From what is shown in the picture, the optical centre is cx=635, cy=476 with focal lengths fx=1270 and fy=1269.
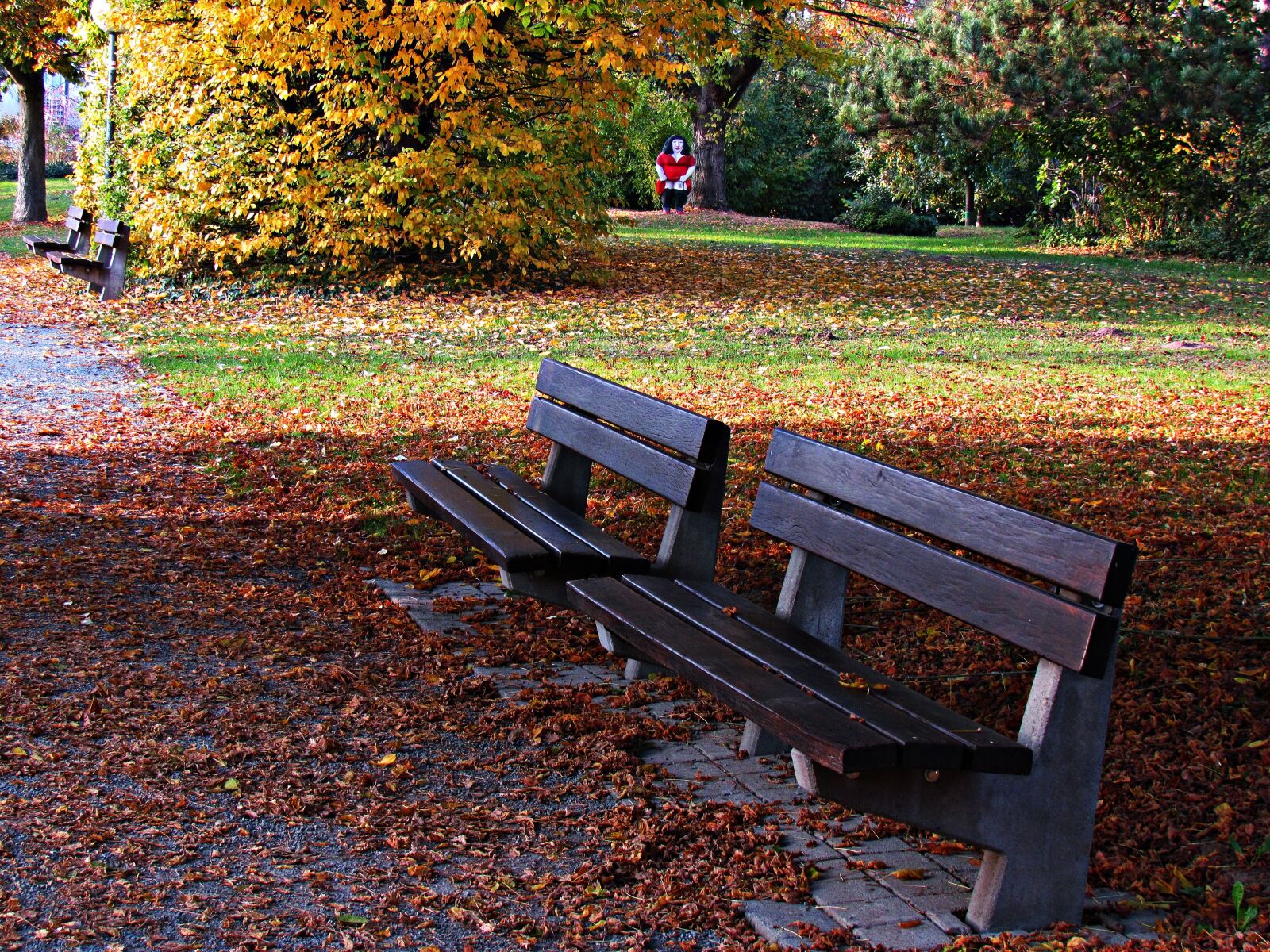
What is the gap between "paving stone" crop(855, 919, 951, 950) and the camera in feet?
8.87

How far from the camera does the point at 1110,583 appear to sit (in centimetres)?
257

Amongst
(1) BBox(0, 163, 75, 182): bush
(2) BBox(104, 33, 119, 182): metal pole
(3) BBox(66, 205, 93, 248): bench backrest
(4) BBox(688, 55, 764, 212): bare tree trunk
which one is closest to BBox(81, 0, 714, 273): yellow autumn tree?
(2) BBox(104, 33, 119, 182): metal pole

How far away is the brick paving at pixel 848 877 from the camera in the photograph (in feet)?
9.09

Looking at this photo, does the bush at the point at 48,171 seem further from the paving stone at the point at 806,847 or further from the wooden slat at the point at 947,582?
the paving stone at the point at 806,847

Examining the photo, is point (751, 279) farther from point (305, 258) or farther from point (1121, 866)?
point (1121, 866)

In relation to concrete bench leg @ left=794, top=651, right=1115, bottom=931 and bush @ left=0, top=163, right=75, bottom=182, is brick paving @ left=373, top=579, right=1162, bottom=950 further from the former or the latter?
bush @ left=0, top=163, right=75, bottom=182

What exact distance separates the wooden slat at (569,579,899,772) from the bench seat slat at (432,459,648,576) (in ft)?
0.78

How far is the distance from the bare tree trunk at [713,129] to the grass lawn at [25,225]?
46.8 ft

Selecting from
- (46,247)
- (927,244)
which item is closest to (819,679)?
(46,247)

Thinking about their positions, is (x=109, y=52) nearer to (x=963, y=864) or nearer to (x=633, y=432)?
(x=633, y=432)

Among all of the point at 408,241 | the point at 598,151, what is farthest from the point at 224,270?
the point at 598,151

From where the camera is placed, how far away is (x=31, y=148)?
24.9 metres

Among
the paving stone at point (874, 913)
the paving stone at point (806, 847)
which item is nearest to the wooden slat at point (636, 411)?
the paving stone at point (806, 847)

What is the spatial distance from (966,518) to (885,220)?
2476cm
